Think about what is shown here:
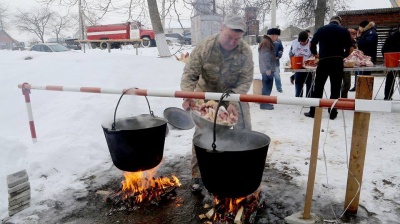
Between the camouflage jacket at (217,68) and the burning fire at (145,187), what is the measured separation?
1.24m

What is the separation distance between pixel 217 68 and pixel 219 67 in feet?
0.11

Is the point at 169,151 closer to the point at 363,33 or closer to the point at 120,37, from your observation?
the point at 363,33

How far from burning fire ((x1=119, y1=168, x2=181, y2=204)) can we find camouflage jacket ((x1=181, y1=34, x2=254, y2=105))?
124cm

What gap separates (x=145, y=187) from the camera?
3.58m

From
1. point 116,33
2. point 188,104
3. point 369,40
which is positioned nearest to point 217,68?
point 188,104

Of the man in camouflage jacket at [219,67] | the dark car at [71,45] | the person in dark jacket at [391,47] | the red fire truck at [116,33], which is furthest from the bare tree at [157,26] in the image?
the dark car at [71,45]

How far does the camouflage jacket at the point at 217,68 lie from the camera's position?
3.55 metres

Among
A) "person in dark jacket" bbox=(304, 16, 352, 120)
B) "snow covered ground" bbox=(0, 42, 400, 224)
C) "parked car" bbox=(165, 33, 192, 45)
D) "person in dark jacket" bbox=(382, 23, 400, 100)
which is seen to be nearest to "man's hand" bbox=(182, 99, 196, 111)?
"snow covered ground" bbox=(0, 42, 400, 224)

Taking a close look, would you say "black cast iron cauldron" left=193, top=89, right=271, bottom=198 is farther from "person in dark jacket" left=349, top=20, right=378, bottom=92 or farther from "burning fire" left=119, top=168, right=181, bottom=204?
"person in dark jacket" left=349, top=20, right=378, bottom=92

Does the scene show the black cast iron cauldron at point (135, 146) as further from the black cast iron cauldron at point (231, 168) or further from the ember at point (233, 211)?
the ember at point (233, 211)

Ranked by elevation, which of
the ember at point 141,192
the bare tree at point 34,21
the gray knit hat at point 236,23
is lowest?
the ember at point 141,192

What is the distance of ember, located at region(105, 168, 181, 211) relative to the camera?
3377 millimetres

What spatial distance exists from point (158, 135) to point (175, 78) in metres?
7.16

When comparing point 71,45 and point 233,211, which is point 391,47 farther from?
point 71,45
